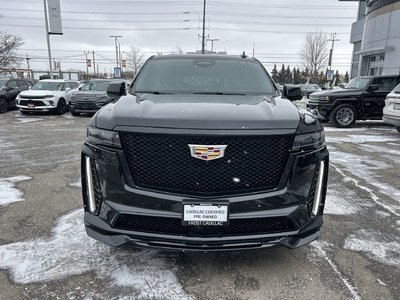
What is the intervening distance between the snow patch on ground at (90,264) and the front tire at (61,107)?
13759 mm

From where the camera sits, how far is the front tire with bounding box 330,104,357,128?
12.3 m

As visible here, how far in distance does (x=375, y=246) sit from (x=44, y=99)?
15.1 metres

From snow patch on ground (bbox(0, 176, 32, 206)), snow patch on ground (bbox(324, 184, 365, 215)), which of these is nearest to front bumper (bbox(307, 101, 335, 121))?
snow patch on ground (bbox(324, 184, 365, 215))

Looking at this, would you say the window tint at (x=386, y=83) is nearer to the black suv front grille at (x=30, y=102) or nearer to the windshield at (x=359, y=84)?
the windshield at (x=359, y=84)

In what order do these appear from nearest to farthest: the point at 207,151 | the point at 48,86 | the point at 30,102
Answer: the point at 207,151 < the point at 30,102 < the point at 48,86

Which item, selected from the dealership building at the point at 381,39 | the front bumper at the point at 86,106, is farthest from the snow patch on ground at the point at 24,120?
the dealership building at the point at 381,39

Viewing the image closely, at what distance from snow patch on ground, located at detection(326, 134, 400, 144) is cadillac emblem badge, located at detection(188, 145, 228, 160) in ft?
25.7

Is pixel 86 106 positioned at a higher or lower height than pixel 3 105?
higher

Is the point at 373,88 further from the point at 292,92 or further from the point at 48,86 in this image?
the point at 48,86

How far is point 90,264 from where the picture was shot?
300 cm

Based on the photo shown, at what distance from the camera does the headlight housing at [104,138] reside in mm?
2520

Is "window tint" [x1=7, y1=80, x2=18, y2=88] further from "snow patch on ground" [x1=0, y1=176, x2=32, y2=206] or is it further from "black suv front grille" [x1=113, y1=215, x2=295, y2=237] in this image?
"black suv front grille" [x1=113, y1=215, x2=295, y2=237]

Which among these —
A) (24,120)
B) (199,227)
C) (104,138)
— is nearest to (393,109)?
(199,227)

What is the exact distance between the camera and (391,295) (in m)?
2.65
